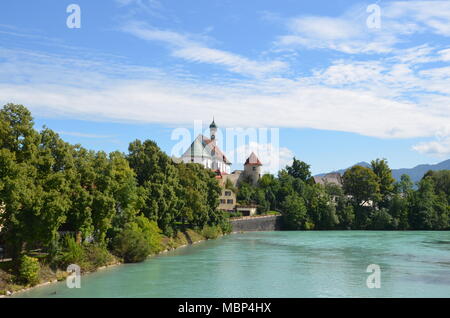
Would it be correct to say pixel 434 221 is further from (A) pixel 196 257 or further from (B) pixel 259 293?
(B) pixel 259 293

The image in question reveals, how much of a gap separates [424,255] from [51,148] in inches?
1437

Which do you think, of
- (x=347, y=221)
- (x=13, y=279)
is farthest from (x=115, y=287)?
(x=347, y=221)

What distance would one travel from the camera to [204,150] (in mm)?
125500

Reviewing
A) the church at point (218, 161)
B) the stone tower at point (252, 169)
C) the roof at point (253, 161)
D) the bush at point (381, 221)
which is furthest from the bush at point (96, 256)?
the roof at point (253, 161)

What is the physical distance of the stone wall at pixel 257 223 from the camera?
86588 millimetres

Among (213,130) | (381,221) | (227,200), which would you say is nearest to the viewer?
(381,221)

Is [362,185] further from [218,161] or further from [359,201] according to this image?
[218,161]

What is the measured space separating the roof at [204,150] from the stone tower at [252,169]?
34.0 feet

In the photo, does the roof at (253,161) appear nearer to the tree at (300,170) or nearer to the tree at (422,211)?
the tree at (300,170)

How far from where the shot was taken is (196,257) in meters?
47.3

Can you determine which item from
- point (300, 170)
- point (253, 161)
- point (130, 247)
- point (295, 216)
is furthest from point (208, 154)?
point (130, 247)

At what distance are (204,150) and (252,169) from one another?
1294 cm

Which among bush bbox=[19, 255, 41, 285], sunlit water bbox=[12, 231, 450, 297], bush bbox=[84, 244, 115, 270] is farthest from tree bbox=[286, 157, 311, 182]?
bush bbox=[19, 255, 41, 285]

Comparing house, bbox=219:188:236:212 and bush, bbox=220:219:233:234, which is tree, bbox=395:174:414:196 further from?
bush, bbox=220:219:233:234
